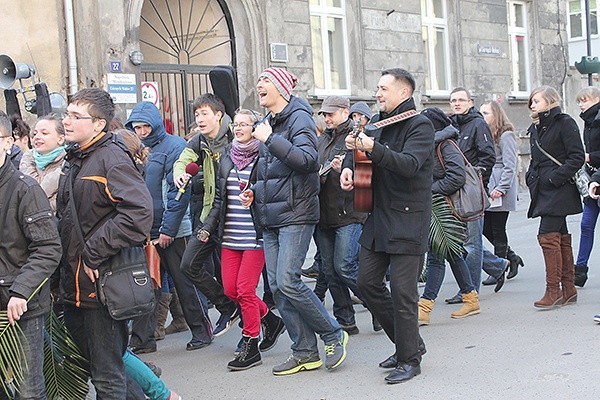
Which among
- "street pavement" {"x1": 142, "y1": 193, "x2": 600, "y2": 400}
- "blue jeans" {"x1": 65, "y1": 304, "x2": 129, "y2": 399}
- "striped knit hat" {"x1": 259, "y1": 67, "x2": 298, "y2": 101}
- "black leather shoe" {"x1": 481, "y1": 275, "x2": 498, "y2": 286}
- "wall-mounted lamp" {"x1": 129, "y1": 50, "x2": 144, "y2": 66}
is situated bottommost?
"street pavement" {"x1": 142, "y1": 193, "x2": 600, "y2": 400}

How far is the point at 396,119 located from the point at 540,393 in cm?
181

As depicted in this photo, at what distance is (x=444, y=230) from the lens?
745 cm

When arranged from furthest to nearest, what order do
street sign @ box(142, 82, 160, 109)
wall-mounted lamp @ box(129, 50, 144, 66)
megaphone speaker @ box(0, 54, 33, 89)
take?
street sign @ box(142, 82, 160, 109) → wall-mounted lamp @ box(129, 50, 144, 66) → megaphone speaker @ box(0, 54, 33, 89)

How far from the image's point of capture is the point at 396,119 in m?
5.68

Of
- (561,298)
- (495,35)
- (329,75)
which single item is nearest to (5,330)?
(561,298)

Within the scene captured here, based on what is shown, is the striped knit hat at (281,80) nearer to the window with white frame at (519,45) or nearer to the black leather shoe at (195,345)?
the black leather shoe at (195,345)

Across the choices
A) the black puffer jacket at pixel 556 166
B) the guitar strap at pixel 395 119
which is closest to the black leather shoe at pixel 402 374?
the guitar strap at pixel 395 119

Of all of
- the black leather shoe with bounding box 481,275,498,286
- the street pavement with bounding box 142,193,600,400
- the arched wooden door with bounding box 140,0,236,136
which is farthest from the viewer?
the arched wooden door with bounding box 140,0,236,136

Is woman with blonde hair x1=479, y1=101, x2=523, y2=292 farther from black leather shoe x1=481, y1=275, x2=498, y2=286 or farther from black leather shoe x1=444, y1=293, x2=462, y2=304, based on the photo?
black leather shoe x1=444, y1=293, x2=462, y2=304

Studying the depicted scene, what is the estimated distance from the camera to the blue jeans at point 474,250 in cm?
795

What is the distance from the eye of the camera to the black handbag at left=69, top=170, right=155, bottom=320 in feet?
14.9

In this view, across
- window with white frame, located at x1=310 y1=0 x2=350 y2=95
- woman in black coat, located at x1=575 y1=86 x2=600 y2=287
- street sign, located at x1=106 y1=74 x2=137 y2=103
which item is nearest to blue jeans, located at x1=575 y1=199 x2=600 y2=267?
woman in black coat, located at x1=575 y1=86 x2=600 y2=287

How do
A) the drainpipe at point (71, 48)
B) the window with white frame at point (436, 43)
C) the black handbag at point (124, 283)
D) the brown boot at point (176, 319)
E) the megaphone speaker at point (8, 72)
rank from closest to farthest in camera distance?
1. the black handbag at point (124, 283)
2. the brown boot at point (176, 319)
3. the megaphone speaker at point (8, 72)
4. the drainpipe at point (71, 48)
5. the window with white frame at point (436, 43)

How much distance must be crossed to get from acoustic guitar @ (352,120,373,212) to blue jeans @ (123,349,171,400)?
5.37ft
